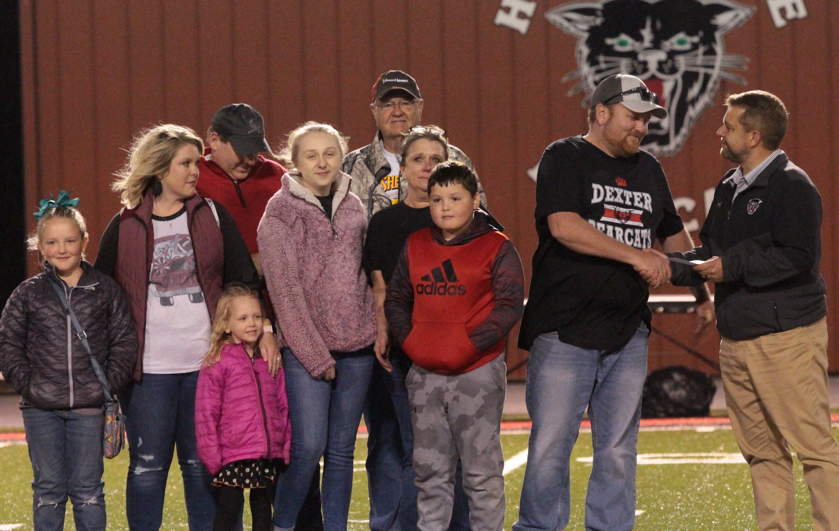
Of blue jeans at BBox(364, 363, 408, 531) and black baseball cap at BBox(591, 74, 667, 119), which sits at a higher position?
black baseball cap at BBox(591, 74, 667, 119)

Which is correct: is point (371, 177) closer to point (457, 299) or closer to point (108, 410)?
point (457, 299)

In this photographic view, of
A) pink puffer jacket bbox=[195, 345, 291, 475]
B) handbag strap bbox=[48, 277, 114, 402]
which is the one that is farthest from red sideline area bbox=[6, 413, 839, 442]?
handbag strap bbox=[48, 277, 114, 402]

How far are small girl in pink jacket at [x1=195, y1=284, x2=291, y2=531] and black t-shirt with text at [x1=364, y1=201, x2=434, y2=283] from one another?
0.47 m

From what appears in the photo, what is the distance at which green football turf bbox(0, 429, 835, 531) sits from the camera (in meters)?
4.73

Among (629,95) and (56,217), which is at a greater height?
(629,95)

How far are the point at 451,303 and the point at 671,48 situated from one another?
6.39 meters

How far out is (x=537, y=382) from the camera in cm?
366

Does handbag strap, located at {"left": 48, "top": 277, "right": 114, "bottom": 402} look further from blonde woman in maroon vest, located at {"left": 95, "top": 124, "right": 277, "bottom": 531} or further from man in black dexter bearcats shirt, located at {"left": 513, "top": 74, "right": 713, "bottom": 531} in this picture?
man in black dexter bearcats shirt, located at {"left": 513, "top": 74, "right": 713, "bottom": 531}

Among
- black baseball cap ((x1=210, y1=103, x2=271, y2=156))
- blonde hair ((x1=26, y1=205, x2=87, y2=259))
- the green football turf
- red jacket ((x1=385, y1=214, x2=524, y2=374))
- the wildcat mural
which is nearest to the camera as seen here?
red jacket ((x1=385, y1=214, x2=524, y2=374))

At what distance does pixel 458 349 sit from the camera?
3.57 meters

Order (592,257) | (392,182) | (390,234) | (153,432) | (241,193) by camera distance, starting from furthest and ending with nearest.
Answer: (392,182) → (241,193) → (390,234) → (153,432) → (592,257)

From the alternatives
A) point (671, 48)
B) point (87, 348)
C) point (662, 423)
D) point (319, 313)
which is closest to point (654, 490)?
point (662, 423)

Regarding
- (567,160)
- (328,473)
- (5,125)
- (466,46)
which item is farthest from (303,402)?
(5,125)

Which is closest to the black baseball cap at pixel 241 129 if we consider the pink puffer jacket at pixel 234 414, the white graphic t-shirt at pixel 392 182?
the white graphic t-shirt at pixel 392 182
